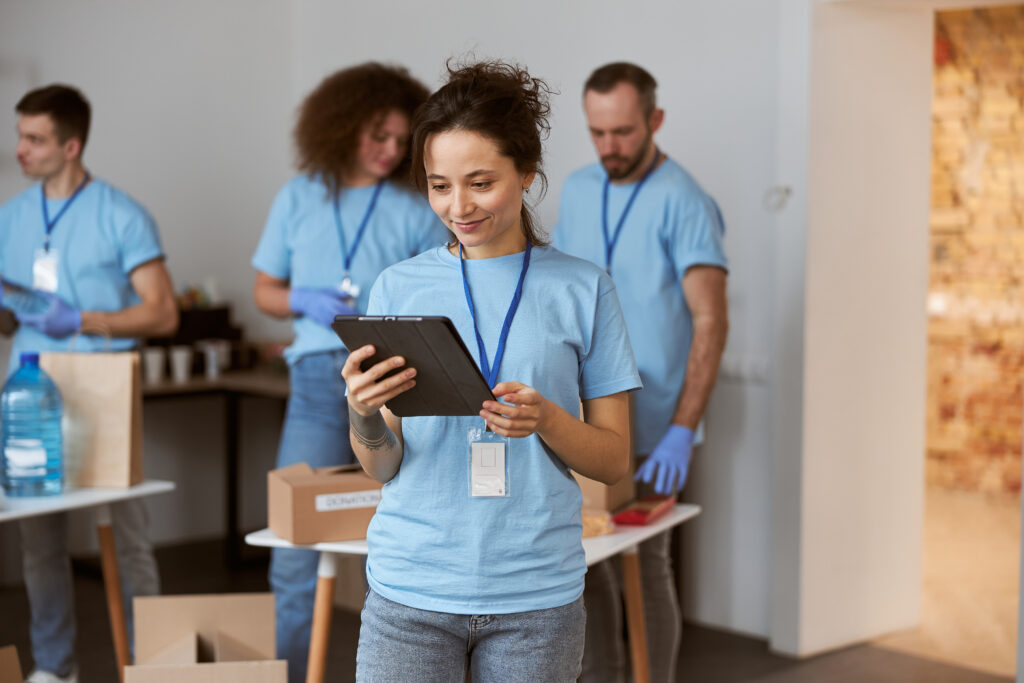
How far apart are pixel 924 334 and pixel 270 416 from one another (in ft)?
9.44

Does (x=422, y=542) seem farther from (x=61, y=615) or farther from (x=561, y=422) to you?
(x=61, y=615)

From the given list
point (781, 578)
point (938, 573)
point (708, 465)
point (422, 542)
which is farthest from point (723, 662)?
point (422, 542)

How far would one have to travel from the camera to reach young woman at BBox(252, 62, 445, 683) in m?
2.72

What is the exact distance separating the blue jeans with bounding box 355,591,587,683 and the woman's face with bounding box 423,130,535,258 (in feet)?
1.67

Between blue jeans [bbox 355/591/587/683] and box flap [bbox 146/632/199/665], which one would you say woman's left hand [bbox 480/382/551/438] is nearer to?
A: blue jeans [bbox 355/591/587/683]

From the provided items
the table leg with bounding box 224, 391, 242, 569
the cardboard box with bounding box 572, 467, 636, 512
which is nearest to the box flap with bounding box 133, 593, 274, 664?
the cardboard box with bounding box 572, 467, 636, 512

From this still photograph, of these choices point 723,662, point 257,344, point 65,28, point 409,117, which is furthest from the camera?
point 257,344

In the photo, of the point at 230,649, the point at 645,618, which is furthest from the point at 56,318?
A: the point at 645,618

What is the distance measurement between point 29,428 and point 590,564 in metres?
1.32

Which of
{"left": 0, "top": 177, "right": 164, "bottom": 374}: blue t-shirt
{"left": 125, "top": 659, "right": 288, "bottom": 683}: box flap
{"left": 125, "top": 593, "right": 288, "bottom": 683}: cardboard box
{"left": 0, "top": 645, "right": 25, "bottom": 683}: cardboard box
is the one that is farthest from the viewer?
{"left": 0, "top": 177, "right": 164, "bottom": 374}: blue t-shirt

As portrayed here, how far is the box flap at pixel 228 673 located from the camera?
2.03 metres

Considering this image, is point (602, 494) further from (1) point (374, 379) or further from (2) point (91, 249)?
(2) point (91, 249)

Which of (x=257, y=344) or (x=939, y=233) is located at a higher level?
(x=939, y=233)

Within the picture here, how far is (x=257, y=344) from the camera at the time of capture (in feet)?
16.6
